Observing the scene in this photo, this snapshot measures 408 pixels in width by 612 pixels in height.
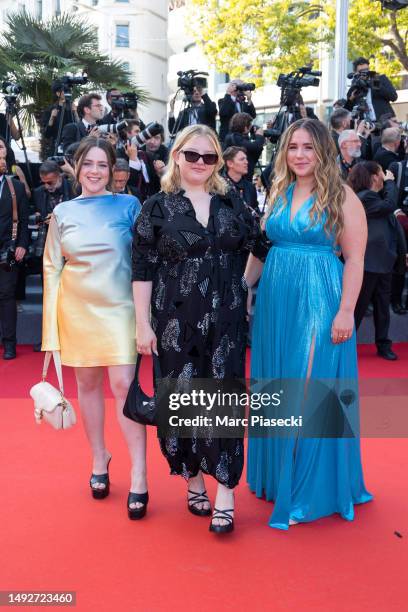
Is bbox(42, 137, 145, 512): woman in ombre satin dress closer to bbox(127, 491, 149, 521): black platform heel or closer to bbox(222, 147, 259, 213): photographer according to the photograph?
bbox(127, 491, 149, 521): black platform heel

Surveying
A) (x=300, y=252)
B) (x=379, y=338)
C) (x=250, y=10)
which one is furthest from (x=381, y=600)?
(x=250, y=10)

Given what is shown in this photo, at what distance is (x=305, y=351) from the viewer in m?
3.88

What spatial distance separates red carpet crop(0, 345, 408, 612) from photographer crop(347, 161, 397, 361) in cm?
305

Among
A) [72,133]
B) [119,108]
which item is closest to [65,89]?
[119,108]

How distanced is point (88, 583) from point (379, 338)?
5.18 m

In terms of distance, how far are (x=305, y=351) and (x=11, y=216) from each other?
4595mm

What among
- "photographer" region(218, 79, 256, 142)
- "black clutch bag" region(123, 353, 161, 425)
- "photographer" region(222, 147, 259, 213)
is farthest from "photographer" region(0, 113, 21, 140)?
"black clutch bag" region(123, 353, 161, 425)

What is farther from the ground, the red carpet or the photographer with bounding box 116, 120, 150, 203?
the photographer with bounding box 116, 120, 150, 203

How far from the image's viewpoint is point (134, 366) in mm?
3955

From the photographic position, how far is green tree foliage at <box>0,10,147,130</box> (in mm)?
12312

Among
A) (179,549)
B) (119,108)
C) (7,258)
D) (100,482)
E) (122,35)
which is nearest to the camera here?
(179,549)

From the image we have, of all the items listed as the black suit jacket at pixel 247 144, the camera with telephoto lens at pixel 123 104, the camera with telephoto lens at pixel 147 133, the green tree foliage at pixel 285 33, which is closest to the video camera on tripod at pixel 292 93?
the black suit jacket at pixel 247 144

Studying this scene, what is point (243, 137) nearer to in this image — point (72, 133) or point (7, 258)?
point (72, 133)

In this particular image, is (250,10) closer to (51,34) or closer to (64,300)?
(51,34)
